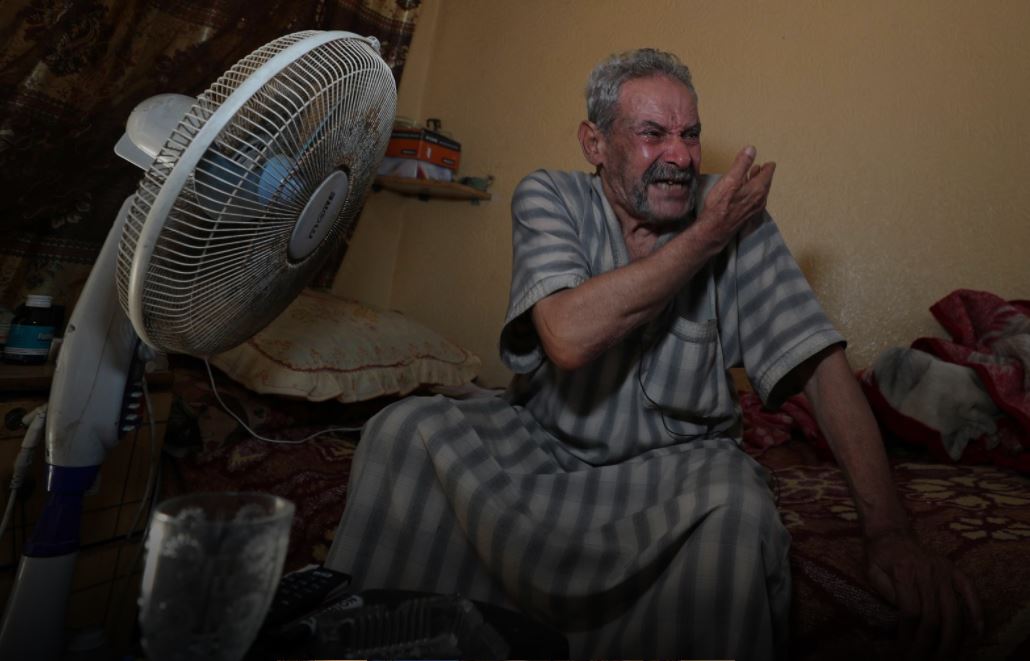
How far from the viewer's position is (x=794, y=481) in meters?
1.31

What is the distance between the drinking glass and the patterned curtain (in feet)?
4.41

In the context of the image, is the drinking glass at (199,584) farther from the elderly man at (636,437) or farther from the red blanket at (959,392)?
the red blanket at (959,392)

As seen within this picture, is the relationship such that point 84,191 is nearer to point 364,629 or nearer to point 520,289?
point 520,289

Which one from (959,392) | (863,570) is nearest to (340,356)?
(863,570)

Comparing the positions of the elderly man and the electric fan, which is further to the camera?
the elderly man

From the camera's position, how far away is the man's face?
4.05ft

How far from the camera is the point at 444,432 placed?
3.46 ft

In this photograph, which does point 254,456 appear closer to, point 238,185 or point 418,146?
point 238,185

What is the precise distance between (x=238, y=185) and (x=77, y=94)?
1077 millimetres

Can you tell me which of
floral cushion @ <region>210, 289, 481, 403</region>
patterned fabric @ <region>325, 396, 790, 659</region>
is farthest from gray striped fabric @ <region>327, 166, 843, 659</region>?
floral cushion @ <region>210, 289, 481, 403</region>

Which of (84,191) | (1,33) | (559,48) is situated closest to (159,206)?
(1,33)

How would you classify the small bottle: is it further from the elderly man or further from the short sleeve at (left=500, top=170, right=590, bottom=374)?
the short sleeve at (left=500, top=170, right=590, bottom=374)

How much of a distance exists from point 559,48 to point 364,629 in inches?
83.3

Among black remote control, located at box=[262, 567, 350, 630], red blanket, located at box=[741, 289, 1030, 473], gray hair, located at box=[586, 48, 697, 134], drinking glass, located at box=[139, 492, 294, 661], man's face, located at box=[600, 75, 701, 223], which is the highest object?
gray hair, located at box=[586, 48, 697, 134]
